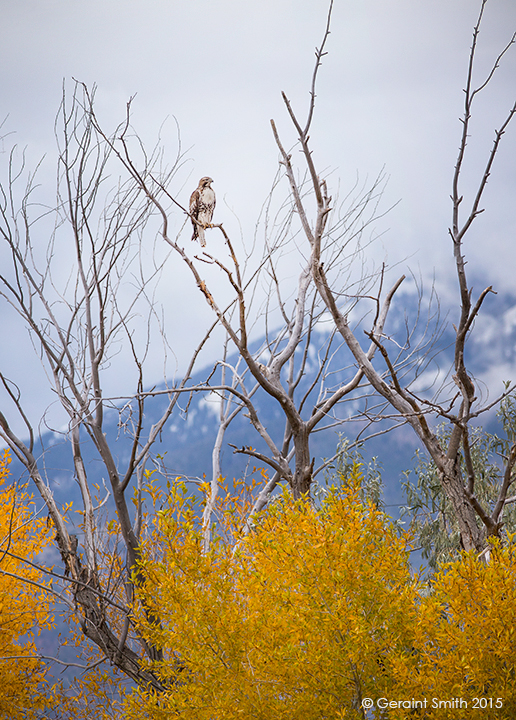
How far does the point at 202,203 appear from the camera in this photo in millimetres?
2857

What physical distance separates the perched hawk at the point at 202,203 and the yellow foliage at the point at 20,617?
1.76m

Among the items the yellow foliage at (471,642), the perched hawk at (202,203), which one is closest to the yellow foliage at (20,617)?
the perched hawk at (202,203)

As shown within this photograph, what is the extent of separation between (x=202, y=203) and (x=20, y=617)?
8.74ft

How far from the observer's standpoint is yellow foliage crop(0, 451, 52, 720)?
130 inches

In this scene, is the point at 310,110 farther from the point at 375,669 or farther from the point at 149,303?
the point at 375,669

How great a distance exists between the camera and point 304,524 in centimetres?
188

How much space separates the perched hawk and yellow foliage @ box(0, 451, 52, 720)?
176cm

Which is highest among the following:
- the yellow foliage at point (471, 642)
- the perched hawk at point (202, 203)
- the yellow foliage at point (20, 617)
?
the perched hawk at point (202, 203)

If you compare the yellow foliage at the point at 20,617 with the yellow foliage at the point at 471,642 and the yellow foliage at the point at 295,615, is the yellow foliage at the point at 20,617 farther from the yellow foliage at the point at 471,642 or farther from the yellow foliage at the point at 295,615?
the yellow foliage at the point at 471,642

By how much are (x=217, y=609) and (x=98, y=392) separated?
1.20 metres
